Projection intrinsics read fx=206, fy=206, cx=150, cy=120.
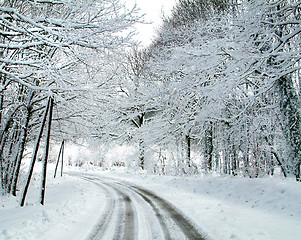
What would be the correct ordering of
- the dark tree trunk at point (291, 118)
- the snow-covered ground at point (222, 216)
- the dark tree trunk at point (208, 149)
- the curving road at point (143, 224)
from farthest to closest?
the dark tree trunk at point (208, 149) < the dark tree trunk at point (291, 118) < the snow-covered ground at point (222, 216) < the curving road at point (143, 224)

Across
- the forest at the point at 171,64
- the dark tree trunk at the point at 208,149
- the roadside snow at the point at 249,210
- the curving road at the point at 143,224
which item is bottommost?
the curving road at the point at 143,224

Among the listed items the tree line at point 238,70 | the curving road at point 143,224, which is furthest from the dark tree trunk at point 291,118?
the curving road at point 143,224

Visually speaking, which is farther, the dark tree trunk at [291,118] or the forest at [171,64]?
the dark tree trunk at [291,118]

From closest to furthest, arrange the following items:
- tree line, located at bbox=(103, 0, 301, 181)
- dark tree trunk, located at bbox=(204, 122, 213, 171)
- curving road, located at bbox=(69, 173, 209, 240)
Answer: curving road, located at bbox=(69, 173, 209, 240) < tree line, located at bbox=(103, 0, 301, 181) < dark tree trunk, located at bbox=(204, 122, 213, 171)

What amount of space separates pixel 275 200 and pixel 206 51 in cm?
602

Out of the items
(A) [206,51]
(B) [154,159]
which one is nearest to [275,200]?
(A) [206,51]

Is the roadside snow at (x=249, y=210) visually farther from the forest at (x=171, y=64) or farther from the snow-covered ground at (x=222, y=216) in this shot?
the forest at (x=171, y=64)

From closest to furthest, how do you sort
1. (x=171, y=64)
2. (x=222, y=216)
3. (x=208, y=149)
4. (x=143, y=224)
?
(x=143, y=224) < (x=222, y=216) < (x=171, y=64) < (x=208, y=149)

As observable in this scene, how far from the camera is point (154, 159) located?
21.4m

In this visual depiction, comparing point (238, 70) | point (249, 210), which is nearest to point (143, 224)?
point (249, 210)

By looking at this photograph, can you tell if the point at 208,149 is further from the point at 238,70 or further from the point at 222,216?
the point at 222,216

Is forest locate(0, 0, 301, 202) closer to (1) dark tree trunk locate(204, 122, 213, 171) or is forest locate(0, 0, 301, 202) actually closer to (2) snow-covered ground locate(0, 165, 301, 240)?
(1) dark tree trunk locate(204, 122, 213, 171)

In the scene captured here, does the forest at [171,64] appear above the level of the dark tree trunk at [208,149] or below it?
above

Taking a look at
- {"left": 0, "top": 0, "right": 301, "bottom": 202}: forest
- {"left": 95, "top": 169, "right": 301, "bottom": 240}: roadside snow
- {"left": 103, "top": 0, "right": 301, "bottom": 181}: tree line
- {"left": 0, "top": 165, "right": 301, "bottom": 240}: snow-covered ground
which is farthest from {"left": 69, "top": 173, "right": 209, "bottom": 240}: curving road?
{"left": 103, "top": 0, "right": 301, "bottom": 181}: tree line
